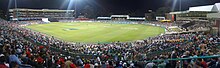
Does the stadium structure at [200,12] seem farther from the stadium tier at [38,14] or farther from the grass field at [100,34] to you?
the stadium tier at [38,14]

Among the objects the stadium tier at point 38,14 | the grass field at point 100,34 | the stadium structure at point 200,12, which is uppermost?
the stadium tier at point 38,14

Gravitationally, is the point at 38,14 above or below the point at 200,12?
above

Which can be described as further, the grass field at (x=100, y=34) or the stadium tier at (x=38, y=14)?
the stadium tier at (x=38, y=14)

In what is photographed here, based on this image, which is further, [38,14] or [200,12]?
[38,14]

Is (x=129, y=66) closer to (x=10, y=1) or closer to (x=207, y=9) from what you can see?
(x=207, y=9)

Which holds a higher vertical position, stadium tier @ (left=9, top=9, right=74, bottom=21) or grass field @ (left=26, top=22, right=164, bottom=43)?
stadium tier @ (left=9, top=9, right=74, bottom=21)

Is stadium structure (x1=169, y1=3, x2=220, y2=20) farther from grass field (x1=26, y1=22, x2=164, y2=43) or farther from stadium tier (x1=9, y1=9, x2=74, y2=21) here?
stadium tier (x1=9, y1=9, x2=74, y2=21)

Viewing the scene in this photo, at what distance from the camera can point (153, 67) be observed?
27.2ft

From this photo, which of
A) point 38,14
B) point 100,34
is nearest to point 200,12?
point 100,34

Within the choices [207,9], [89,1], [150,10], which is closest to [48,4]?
[89,1]

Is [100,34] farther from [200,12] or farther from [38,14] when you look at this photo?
[38,14]

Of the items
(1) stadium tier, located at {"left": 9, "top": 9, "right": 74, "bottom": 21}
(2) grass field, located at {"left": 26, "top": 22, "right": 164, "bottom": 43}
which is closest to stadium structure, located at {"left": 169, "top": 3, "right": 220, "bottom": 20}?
(2) grass field, located at {"left": 26, "top": 22, "right": 164, "bottom": 43}

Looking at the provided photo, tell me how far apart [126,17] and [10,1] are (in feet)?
152

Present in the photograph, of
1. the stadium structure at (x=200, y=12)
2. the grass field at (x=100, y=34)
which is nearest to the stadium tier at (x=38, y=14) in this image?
the grass field at (x=100, y=34)
